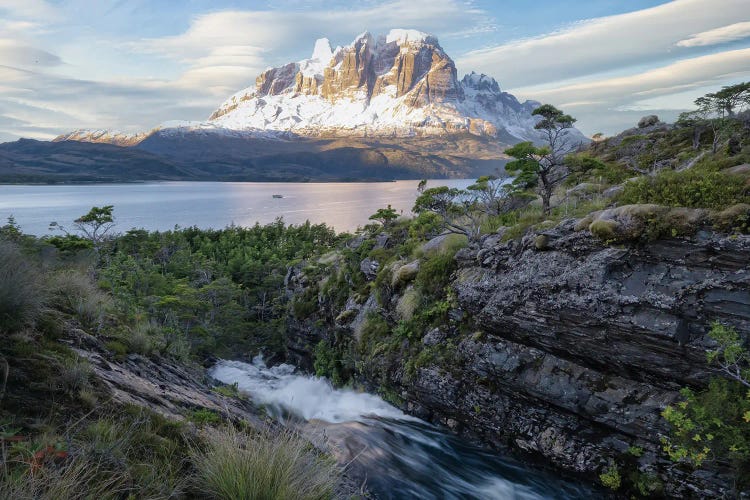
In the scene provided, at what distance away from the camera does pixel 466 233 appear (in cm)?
1483

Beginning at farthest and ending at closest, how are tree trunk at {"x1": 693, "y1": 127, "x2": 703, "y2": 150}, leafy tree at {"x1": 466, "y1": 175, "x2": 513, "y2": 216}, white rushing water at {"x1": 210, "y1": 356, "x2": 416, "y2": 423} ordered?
tree trunk at {"x1": 693, "y1": 127, "x2": 703, "y2": 150}, leafy tree at {"x1": 466, "y1": 175, "x2": 513, "y2": 216}, white rushing water at {"x1": 210, "y1": 356, "x2": 416, "y2": 423}

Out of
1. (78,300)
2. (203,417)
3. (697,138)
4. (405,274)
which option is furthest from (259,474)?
(697,138)

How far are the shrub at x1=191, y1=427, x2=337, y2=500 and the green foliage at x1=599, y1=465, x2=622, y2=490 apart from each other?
288 inches

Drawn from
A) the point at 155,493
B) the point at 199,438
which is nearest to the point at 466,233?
the point at 199,438

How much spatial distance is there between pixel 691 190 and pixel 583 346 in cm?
409

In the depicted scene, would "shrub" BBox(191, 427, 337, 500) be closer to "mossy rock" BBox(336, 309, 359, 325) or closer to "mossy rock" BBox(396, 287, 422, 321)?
"mossy rock" BBox(396, 287, 422, 321)

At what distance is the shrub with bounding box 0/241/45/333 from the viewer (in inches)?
209

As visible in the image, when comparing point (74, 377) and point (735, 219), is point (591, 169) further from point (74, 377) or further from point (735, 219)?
point (74, 377)

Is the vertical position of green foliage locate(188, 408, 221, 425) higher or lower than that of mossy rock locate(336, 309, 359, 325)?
higher

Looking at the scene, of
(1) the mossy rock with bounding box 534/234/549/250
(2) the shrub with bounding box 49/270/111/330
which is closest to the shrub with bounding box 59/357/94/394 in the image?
(2) the shrub with bounding box 49/270/111/330

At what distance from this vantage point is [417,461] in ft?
33.2

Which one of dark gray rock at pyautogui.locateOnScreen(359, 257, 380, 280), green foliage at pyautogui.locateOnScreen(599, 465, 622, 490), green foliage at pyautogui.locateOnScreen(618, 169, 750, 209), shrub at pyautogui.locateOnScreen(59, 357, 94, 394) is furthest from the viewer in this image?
dark gray rock at pyautogui.locateOnScreen(359, 257, 380, 280)

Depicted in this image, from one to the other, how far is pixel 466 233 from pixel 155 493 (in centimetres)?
1260

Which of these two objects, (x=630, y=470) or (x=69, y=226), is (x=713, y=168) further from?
(x=69, y=226)
